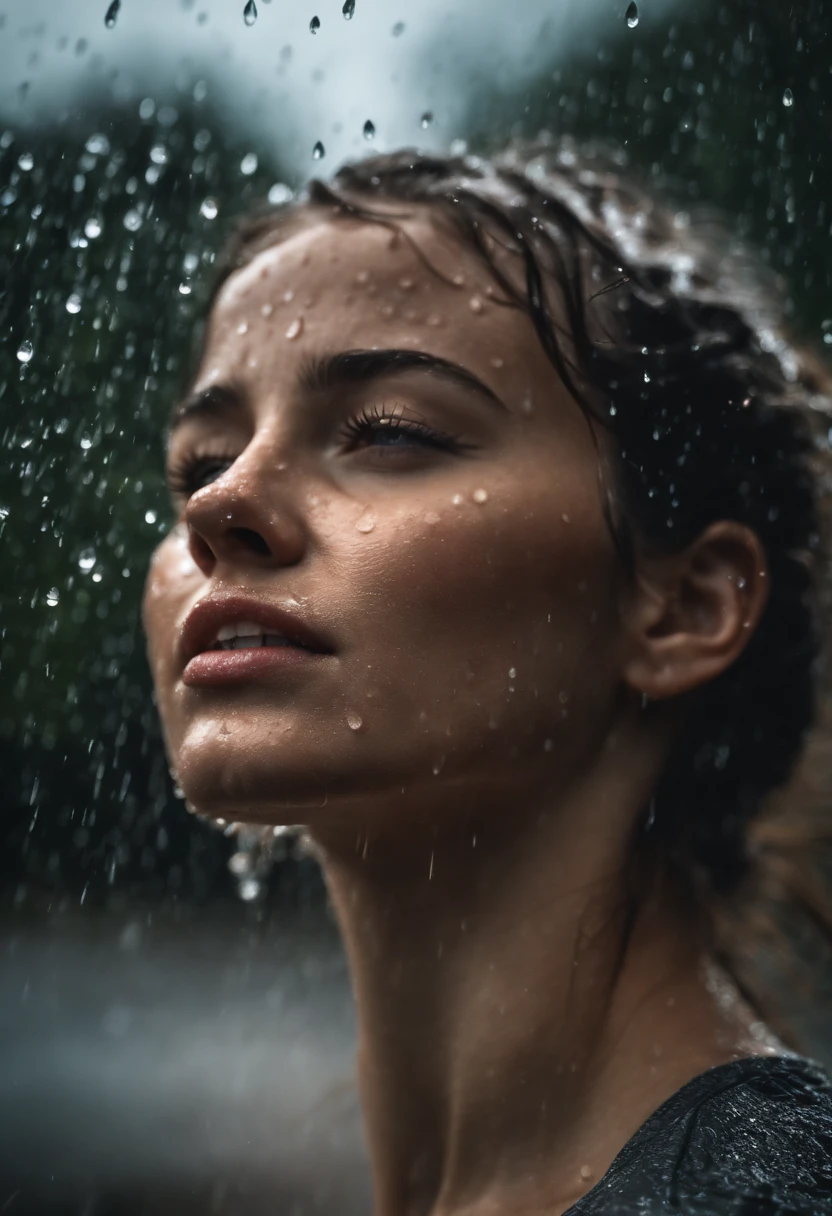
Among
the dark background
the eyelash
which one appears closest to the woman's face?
the eyelash

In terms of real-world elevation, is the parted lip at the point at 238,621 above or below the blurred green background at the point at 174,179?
below

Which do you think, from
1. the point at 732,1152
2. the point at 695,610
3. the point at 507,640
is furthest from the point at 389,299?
the point at 732,1152

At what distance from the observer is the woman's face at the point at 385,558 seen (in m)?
1.41

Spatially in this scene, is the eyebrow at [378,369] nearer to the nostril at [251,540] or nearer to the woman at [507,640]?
the woman at [507,640]

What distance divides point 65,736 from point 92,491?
3.77ft

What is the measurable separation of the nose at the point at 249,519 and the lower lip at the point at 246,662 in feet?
0.34

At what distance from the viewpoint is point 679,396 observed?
1.72 m

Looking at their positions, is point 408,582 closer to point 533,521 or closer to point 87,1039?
point 533,521

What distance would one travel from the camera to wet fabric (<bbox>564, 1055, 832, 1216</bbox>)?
1.20 metres

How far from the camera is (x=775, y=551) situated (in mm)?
1772

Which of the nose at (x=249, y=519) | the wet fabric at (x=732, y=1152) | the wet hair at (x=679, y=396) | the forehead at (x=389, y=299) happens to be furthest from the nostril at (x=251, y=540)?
the wet fabric at (x=732, y=1152)

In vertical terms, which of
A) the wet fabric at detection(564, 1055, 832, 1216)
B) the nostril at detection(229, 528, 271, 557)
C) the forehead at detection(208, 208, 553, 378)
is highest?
the forehead at detection(208, 208, 553, 378)

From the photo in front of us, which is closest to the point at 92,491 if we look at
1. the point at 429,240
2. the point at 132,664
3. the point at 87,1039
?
the point at 132,664

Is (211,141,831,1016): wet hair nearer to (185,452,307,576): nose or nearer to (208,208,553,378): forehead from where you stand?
(208,208,553,378): forehead
